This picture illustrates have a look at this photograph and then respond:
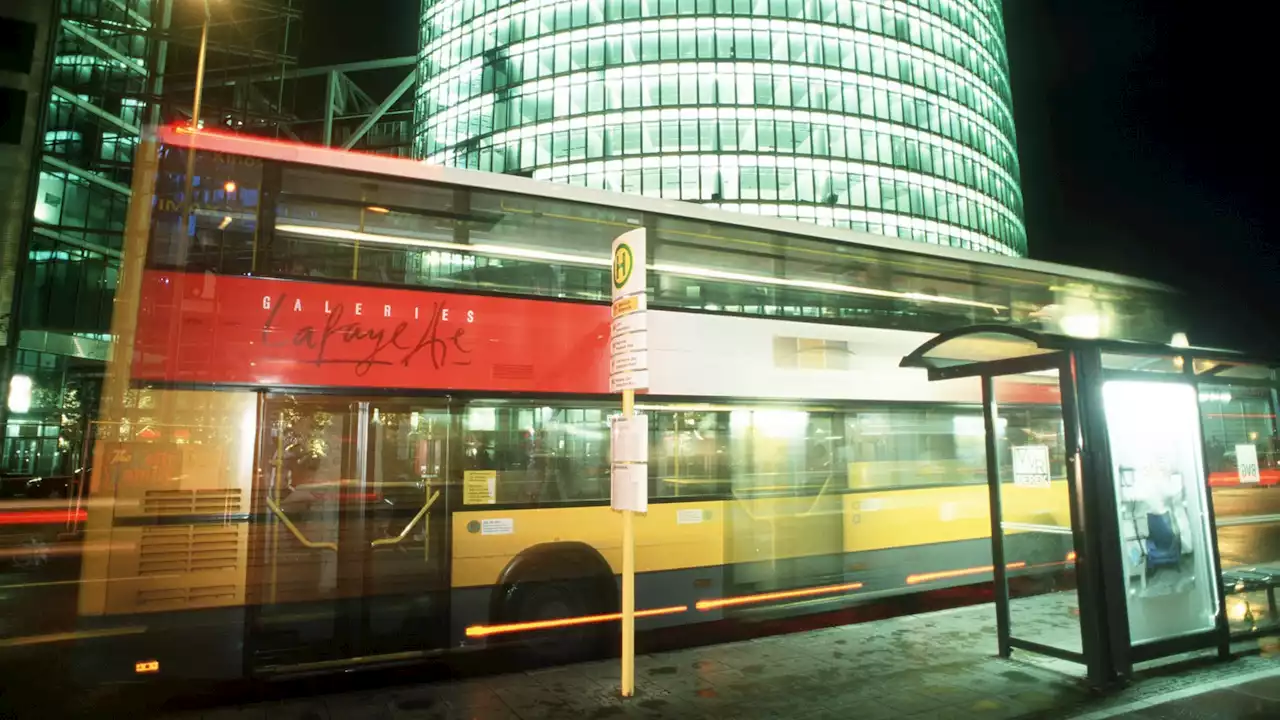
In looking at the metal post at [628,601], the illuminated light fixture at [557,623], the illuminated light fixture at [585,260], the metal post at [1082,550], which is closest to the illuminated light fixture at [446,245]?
the illuminated light fixture at [585,260]

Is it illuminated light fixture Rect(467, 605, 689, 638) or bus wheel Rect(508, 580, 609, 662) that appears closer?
illuminated light fixture Rect(467, 605, 689, 638)

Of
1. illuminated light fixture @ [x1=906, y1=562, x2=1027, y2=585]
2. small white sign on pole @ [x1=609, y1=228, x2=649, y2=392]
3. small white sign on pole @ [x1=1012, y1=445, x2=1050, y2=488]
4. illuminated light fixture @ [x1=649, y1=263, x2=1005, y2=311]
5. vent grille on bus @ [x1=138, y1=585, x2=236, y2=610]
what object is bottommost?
illuminated light fixture @ [x1=906, y1=562, x2=1027, y2=585]

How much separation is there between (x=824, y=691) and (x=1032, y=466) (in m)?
3.43

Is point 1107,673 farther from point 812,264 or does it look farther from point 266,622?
point 266,622

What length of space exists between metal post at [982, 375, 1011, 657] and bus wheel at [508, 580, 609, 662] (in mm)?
3889

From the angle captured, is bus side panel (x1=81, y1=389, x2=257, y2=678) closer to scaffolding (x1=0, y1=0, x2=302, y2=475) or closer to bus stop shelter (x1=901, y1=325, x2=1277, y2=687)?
bus stop shelter (x1=901, y1=325, x2=1277, y2=687)

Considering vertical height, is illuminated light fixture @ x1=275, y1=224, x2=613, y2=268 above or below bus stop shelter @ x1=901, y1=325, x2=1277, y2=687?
above

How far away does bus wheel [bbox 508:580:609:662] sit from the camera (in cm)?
659

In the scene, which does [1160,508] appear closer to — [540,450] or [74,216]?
[540,450]

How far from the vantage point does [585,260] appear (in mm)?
7188

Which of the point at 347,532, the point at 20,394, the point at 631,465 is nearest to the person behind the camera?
the point at 631,465

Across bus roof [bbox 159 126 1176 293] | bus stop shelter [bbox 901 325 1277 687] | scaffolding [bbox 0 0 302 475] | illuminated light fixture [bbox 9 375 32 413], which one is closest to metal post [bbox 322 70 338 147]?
scaffolding [bbox 0 0 302 475]

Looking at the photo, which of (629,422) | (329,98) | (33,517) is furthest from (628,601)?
(329,98)

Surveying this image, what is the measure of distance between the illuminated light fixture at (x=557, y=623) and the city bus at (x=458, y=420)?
0.08 ft
